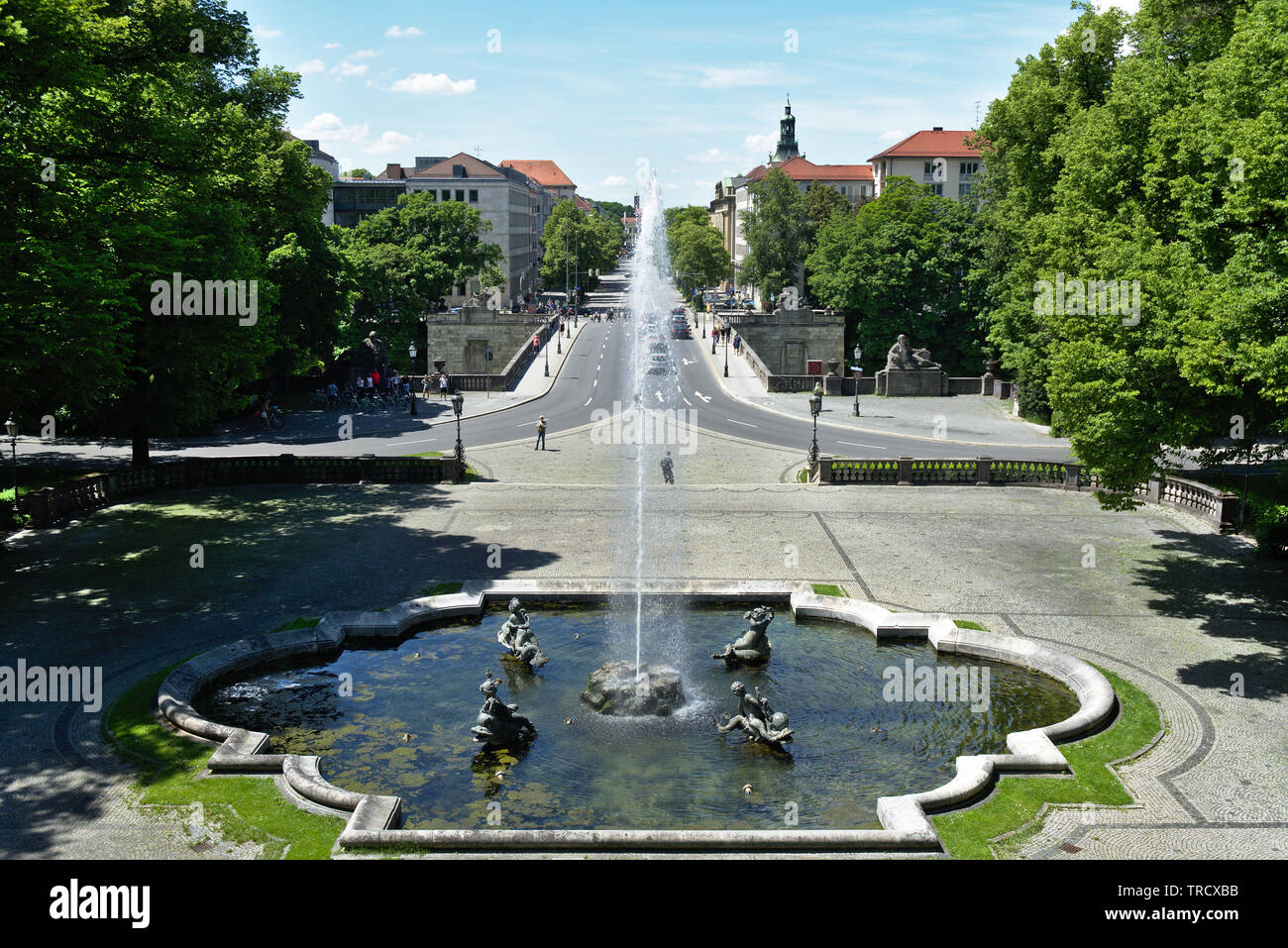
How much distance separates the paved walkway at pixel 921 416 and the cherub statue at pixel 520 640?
99.5 ft

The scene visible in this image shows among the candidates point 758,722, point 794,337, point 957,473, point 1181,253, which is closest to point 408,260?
point 794,337

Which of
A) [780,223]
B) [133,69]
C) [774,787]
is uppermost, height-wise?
[780,223]

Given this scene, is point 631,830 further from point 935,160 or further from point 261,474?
point 935,160

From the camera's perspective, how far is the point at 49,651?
20688 millimetres

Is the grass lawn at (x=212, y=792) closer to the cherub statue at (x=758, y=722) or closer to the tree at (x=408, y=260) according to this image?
the cherub statue at (x=758, y=722)

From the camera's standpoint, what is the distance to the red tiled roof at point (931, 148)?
14750cm

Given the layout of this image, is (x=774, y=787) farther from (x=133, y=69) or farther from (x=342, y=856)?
(x=133, y=69)

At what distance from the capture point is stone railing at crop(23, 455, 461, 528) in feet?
113

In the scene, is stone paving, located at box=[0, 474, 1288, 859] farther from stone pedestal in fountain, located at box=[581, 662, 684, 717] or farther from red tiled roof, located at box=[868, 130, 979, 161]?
red tiled roof, located at box=[868, 130, 979, 161]

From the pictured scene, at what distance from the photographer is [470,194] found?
452 feet

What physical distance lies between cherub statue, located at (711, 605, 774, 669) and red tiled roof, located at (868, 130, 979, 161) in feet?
463

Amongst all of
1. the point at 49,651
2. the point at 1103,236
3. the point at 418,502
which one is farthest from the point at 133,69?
the point at 1103,236

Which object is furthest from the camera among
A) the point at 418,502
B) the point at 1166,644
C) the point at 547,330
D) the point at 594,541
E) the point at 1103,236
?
the point at 547,330

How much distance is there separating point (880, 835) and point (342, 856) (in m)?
7.27
